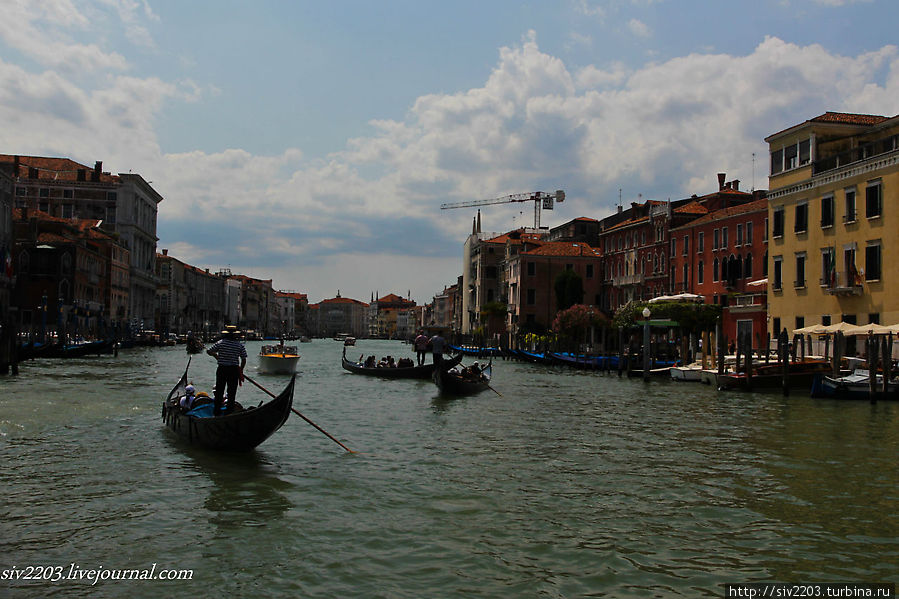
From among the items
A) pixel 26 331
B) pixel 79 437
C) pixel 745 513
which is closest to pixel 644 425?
pixel 745 513

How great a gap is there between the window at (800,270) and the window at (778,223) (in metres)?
1.35

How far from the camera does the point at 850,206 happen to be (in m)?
23.4

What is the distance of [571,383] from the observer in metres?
25.0

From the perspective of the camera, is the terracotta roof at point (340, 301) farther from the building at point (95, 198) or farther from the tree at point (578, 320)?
the tree at point (578, 320)

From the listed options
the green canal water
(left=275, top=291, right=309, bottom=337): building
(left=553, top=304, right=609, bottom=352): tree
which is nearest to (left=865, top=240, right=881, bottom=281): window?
the green canal water

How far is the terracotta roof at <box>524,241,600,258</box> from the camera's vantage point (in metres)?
55.2

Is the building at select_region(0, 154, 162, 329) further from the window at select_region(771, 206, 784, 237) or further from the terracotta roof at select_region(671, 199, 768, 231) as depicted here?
the window at select_region(771, 206, 784, 237)

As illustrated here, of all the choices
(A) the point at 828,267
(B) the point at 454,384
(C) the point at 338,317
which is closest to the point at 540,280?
(A) the point at 828,267

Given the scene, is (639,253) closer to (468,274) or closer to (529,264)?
(529,264)

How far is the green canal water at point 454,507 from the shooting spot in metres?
5.30

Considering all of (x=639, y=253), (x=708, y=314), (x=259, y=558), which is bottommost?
(x=259, y=558)

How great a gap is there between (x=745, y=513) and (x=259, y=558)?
4.14 m

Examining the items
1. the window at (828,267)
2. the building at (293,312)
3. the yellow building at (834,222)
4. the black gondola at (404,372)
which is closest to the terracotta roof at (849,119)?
the yellow building at (834,222)

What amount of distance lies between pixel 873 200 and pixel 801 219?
3.28m
